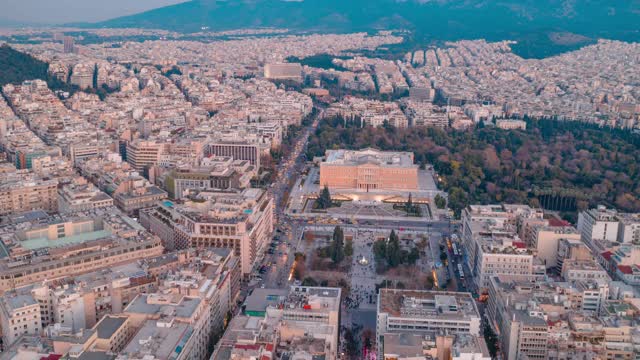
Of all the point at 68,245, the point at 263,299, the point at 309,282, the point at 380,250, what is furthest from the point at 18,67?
the point at 263,299

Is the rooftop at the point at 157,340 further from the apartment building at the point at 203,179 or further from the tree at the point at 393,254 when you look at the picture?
the apartment building at the point at 203,179

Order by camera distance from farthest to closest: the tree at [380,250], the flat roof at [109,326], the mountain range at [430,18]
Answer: the mountain range at [430,18] → the tree at [380,250] → the flat roof at [109,326]

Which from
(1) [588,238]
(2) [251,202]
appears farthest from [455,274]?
(2) [251,202]

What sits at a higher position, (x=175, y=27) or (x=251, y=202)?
(x=175, y=27)

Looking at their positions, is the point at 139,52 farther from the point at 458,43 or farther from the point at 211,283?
the point at 211,283

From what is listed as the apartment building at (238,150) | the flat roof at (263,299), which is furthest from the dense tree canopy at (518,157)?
the flat roof at (263,299)

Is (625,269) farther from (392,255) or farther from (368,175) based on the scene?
(368,175)
